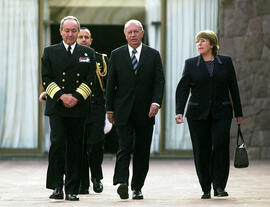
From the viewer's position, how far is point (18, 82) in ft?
49.2

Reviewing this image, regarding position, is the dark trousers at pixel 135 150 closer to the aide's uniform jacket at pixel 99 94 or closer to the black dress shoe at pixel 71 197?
the black dress shoe at pixel 71 197

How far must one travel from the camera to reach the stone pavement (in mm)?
7984

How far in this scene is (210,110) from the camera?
341 inches

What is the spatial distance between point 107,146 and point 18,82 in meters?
2.28

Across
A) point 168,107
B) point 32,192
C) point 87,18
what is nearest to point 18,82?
point 87,18

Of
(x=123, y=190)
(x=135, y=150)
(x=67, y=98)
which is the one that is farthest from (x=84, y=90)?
(x=123, y=190)

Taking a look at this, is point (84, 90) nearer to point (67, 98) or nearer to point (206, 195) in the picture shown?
point (67, 98)

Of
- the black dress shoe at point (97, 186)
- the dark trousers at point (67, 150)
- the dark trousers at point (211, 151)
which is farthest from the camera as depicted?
the black dress shoe at point (97, 186)

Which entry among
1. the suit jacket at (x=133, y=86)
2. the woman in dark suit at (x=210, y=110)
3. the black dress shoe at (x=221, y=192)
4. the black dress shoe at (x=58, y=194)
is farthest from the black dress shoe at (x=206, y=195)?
the black dress shoe at (x=58, y=194)

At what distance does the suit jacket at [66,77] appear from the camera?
26.8 ft

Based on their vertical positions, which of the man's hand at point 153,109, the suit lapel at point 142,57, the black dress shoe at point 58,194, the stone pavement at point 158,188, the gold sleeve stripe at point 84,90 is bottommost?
the stone pavement at point 158,188

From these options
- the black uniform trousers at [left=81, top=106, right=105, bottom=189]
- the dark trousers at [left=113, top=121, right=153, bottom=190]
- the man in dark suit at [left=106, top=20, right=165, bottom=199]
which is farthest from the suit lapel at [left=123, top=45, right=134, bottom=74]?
the black uniform trousers at [left=81, top=106, right=105, bottom=189]

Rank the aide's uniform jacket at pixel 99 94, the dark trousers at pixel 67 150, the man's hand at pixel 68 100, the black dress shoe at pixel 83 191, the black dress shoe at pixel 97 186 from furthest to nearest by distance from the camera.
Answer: the aide's uniform jacket at pixel 99 94 < the black dress shoe at pixel 97 186 < the black dress shoe at pixel 83 191 < the dark trousers at pixel 67 150 < the man's hand at pixel 68 100

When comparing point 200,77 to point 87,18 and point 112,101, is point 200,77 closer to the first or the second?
point 112,101
